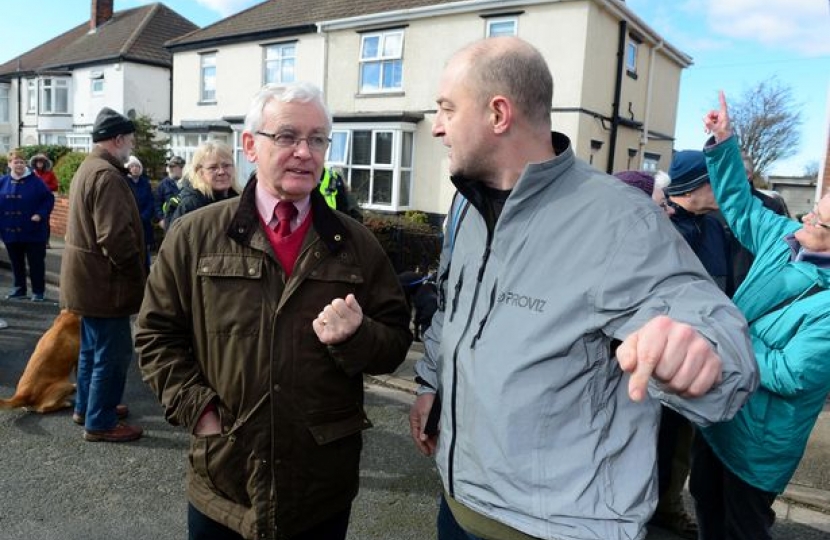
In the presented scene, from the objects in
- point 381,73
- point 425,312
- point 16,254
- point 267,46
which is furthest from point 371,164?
point 425,312

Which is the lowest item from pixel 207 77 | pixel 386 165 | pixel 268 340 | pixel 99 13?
pixel 268 340

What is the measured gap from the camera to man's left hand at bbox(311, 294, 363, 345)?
1780 mm

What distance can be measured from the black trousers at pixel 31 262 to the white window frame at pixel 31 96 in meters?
28.5

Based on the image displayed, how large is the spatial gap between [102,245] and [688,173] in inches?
138

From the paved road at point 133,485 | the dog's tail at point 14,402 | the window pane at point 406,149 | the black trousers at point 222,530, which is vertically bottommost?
the paved road at point 133,485

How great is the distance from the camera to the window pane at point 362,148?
17.6 m

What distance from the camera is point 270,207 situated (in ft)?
6.68

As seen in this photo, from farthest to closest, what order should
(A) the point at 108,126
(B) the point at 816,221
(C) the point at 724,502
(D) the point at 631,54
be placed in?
1. (D) the point at 631,54
2. (A) the point at 108,126
3. (C) the point at 724,502
4. (B) the point at 816,221

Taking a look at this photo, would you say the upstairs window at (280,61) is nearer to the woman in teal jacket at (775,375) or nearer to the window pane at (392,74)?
the window pane at (392,74)

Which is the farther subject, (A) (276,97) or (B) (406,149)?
(B) (406,149)

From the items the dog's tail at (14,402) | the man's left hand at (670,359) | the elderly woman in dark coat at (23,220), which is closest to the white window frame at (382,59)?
the elderly woman in dark coat at (23,220)

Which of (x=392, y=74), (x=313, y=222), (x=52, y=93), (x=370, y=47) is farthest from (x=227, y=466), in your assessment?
(x=52, y=93)

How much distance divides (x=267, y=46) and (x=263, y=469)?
1963 cm

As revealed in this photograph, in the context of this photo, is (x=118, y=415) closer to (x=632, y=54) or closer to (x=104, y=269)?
(x=104, y=269)
